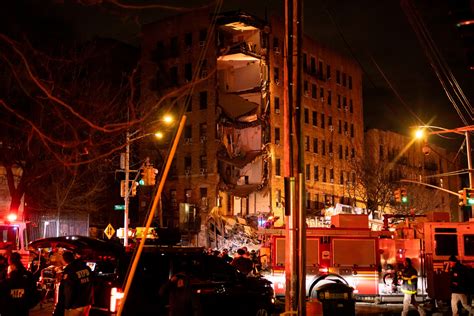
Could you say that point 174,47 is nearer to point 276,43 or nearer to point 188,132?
point 188,132

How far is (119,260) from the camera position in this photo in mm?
9406

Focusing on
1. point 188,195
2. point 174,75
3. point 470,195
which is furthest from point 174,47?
point 470,195

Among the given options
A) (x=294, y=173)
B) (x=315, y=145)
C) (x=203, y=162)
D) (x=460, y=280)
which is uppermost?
(x=315, y=145)

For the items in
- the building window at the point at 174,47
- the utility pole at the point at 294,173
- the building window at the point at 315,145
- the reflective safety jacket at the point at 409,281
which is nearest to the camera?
the utility pole at the point at 294,173

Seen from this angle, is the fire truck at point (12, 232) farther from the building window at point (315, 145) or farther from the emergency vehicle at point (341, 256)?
the building window at point (315, 145)

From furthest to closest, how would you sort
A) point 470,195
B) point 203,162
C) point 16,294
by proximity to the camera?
point 203,162 → point 470,195 → point 16,294

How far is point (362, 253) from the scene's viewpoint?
1700 centimetres

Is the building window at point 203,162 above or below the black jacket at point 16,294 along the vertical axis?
above

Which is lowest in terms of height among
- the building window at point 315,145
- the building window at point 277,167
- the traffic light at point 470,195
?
the traffic light at point 470,195

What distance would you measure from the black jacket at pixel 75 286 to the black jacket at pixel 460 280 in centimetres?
998

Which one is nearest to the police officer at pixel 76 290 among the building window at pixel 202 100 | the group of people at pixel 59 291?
the group of people at pixel 59 291

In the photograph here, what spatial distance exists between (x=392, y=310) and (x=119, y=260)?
11.0 metres

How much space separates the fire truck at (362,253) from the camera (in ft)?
55.3

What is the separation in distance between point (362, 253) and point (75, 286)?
33.8 ft
